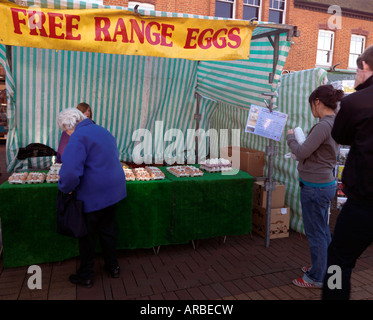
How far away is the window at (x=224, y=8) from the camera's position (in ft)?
40.9

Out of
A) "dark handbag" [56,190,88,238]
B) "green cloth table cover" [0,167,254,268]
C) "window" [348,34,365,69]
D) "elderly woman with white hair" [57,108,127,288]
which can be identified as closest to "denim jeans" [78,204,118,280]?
"elderly woman with white hair" [57,108,127,288]

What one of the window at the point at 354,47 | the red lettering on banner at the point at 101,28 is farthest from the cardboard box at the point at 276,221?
the window at the point at 354,47

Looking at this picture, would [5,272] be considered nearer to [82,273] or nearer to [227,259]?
[82,273]

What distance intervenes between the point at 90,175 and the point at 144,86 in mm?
3774

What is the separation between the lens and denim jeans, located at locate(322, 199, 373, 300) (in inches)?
76.1

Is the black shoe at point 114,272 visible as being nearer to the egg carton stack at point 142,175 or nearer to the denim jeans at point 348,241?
the egg carton stack at point 142,175

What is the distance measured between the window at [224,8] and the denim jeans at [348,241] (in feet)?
40.1

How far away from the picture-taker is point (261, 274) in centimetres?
355

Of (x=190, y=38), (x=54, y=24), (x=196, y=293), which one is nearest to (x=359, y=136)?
(x=196, y=293)

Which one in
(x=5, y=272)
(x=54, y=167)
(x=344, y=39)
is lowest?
(x=5, y=272)
